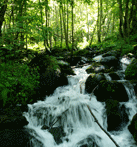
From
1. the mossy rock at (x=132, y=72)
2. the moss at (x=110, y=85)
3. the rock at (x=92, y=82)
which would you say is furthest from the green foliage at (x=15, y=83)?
the mossy rock at (x=132, y=72)

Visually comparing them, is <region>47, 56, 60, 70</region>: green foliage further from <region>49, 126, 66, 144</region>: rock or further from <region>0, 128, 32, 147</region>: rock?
<region>0, 128, 32, 147</region>: rock

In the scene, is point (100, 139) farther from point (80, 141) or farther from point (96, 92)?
point (96, 92)

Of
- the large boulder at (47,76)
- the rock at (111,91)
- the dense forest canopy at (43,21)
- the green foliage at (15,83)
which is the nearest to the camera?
the green foliage at (15,83)

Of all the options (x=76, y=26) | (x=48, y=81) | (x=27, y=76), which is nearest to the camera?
(x=27, y=76)

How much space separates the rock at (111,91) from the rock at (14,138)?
3776 millimetres

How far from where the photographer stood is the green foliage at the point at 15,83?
558cm

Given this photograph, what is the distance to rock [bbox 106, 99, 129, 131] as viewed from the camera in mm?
5020

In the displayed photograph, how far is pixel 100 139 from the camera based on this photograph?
4535mm

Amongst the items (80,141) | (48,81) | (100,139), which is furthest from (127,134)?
(48,81)

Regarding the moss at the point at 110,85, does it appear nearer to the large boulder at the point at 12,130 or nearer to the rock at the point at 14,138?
the large boulder at the point at 12,130

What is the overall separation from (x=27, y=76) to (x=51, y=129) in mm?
2976

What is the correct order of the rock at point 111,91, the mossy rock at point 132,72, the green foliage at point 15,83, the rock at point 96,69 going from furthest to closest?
the rock at point 96,69, the mossy rock at point 132,72, the rock at point 111,91, the green foliage at point 15,83

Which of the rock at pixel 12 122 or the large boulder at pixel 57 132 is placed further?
the large boulder at pixel 57 132

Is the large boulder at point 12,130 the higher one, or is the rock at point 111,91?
the rock at point 111,91
